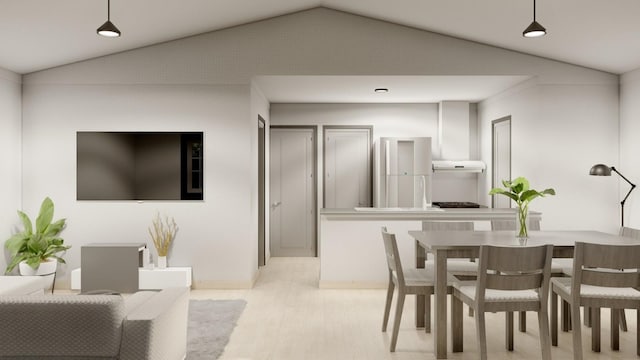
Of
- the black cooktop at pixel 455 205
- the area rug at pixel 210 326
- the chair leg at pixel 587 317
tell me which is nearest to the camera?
the area rug at pixel 210 326

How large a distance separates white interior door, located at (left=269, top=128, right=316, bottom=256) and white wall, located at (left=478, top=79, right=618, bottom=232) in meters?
3.44

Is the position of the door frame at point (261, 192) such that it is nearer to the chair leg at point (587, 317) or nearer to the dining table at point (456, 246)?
the dining table at point (456, 246)

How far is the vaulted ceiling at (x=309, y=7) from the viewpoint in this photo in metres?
4.31

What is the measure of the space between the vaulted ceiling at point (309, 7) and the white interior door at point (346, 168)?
8.75ft

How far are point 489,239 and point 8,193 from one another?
4.84 m

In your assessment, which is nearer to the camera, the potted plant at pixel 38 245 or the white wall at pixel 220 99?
the potted plant at pixel 38 245

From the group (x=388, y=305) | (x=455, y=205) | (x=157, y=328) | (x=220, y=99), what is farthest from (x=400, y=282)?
(x=455, y=205)

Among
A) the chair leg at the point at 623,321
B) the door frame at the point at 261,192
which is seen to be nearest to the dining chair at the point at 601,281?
the chair leg at the point at 623,321

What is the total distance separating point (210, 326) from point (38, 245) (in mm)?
2305

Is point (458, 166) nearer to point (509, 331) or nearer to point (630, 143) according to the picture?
point (630, 143)

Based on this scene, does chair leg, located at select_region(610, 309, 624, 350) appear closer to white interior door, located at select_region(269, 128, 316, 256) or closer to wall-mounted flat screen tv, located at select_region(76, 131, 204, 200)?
wall-mounted flat screen tv, located at select_region(76, 131, 204, 200)

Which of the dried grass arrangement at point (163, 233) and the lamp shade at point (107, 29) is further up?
the lamp shade at point (107, 29)

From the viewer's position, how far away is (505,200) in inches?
266

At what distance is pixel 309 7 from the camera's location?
564 cm
